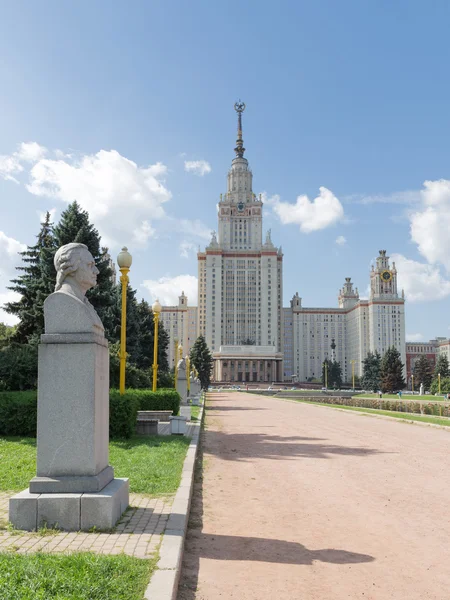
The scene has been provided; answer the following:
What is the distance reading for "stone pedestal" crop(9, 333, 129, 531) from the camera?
5676mm

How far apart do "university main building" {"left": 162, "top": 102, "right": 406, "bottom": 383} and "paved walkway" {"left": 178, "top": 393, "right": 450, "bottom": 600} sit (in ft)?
432

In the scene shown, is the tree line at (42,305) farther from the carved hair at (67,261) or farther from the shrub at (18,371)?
the carved hair at (67,261)

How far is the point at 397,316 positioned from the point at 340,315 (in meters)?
24.5

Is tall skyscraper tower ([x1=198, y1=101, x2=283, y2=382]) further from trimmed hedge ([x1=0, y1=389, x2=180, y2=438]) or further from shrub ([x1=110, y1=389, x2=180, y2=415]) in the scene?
trimmed hedge ([x1=0, y1=389, x2=180, y2=438])

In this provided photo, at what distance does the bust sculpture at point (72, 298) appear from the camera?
6.25m

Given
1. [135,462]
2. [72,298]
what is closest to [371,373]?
[135,462]

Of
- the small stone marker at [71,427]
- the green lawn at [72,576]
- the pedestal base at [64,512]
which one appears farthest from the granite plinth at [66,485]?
the green lawn at [72,576]

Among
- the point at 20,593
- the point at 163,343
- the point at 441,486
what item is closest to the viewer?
the point at 20,593

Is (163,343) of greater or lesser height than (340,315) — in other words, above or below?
below

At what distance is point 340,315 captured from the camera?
599ft

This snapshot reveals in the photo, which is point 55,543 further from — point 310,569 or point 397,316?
point 397,316

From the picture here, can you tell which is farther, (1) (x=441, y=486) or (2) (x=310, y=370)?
(2) (x=310, y=370)

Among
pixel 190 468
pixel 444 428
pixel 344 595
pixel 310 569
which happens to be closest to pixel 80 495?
pixel 310 569

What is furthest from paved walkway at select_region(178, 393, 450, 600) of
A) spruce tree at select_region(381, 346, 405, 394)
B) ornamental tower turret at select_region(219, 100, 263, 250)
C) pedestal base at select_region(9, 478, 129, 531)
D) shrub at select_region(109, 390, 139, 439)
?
ornamental tower turret at select_region(219, 100, 263, 250)
